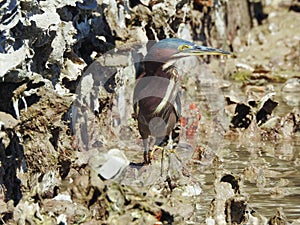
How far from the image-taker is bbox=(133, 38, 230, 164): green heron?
6.83 metres

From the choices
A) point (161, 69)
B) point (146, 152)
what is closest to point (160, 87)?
point (161, 69)

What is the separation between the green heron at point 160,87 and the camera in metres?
6.83

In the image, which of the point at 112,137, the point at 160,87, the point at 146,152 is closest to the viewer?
the point at 160,87

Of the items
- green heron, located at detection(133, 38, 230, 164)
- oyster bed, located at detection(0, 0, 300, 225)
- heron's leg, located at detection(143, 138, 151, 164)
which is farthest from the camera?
heron's leg, located at detection(143, 138, 151, 164)

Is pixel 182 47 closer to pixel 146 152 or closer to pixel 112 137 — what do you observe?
pixel 146 152

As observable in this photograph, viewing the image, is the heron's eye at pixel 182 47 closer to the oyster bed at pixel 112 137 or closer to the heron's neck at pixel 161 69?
the heron's neck at pixel 161 69

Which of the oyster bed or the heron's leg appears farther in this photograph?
the heron's leg

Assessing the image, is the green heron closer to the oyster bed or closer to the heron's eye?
the heron's eye

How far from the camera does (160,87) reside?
6836mm

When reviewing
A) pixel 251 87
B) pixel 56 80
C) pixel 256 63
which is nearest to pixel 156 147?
pixel 56 80

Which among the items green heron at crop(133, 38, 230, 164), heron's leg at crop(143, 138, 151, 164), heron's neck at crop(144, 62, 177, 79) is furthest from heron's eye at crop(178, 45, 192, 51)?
heron's leg at crop(143, 138, 151, 164)

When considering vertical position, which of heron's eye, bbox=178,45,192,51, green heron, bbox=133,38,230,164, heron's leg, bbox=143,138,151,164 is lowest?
heron's leg, bbox=143,138,151,164

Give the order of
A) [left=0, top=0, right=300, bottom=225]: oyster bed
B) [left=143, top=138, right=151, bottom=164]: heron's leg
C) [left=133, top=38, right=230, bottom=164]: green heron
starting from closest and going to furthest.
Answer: [left=0, top=0, right=300, bottom=225]: oyster bed < [left=133, top=38, right=230, bottom=164]: green heron < [left=143, top=138, right=151, bottom=164]: heron's leg

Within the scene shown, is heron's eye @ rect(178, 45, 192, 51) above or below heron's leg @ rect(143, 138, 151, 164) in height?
above
